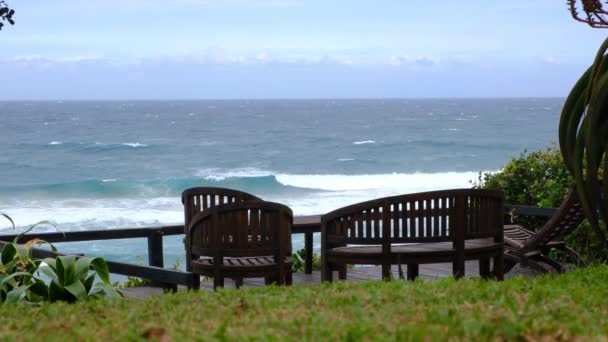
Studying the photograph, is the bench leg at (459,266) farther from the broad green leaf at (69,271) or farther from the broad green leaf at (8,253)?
the broad green leaf at (8,253)

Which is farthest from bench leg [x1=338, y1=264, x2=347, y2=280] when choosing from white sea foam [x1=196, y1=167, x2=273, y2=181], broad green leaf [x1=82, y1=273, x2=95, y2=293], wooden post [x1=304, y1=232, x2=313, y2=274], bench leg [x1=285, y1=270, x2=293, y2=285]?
white sea foam [x1=196, y1=167, x2=273, y2=181]

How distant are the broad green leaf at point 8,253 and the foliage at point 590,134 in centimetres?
390

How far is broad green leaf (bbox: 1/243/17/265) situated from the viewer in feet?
19.0

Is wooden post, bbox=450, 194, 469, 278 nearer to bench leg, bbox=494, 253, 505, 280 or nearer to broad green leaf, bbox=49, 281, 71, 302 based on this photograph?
bench leg, bbox=494, 253, 505, 280

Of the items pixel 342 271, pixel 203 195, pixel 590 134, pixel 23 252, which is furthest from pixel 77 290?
pixel 590 134

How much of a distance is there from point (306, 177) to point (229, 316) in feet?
139

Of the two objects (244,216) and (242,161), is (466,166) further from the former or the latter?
(244,216)

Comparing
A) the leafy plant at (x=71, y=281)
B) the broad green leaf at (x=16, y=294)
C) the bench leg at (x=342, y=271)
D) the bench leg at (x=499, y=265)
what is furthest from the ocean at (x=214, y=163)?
the broad green leaf at (x=16, y=294)

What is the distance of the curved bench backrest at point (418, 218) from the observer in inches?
265

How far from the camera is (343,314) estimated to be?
153 inches

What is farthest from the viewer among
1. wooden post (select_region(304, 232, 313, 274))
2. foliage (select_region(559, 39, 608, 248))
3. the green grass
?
wooden post (select_region(304, 232, 313, 274))

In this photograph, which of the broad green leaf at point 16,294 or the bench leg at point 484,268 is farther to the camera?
the bench leg at point 484,268

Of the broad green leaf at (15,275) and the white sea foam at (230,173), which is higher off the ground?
the broad green leaf at (15,275)

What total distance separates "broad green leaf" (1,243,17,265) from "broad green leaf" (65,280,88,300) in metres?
0.61
